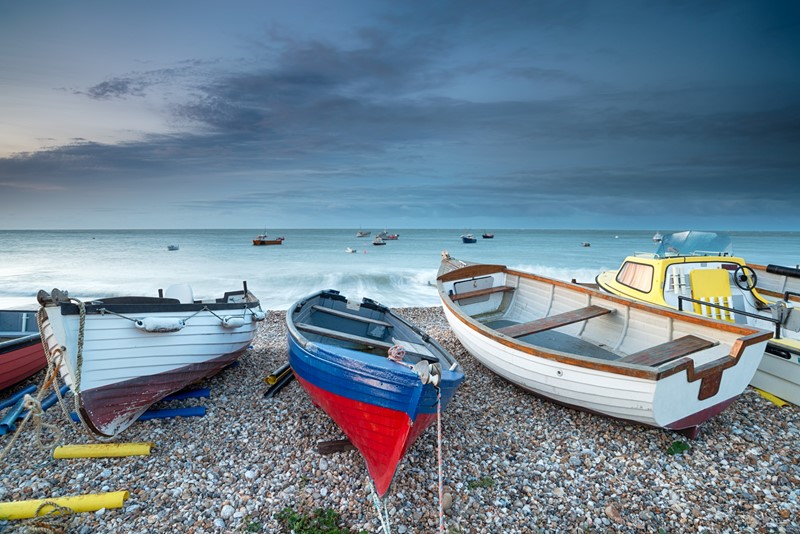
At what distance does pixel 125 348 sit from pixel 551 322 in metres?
6.24

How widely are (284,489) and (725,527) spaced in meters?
4.35

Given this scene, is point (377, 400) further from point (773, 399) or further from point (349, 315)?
point (773, 399)

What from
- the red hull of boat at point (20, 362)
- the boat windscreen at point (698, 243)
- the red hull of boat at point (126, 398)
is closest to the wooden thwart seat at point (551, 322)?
the boat windscreen at point (698, 243)

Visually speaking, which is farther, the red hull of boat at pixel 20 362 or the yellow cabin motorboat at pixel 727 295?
the red hull of boat at pixel 20 362

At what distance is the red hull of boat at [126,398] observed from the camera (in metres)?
4.69

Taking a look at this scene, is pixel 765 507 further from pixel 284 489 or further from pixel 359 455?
pixel 284 489

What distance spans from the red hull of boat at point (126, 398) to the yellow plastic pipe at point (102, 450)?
0.71 feet

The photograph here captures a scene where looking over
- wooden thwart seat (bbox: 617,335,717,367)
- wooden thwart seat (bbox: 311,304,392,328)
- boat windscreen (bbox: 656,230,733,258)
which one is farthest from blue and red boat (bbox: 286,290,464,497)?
boat windscreen (bbox: 656,230,733,258)

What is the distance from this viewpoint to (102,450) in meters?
4.62

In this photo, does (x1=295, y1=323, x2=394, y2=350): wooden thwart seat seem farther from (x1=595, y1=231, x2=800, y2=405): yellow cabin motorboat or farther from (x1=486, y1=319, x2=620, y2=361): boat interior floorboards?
(x1=595, y1=231, x2=800, y2=405): yellow cabin motorboat

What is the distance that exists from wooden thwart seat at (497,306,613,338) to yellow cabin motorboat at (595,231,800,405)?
138 cm

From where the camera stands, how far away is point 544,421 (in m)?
5.43

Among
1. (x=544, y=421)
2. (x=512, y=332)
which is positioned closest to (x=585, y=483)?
(x=544, y=421)

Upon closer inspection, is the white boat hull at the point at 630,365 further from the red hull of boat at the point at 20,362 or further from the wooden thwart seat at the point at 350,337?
the red hull of boat at the point at 20,362
